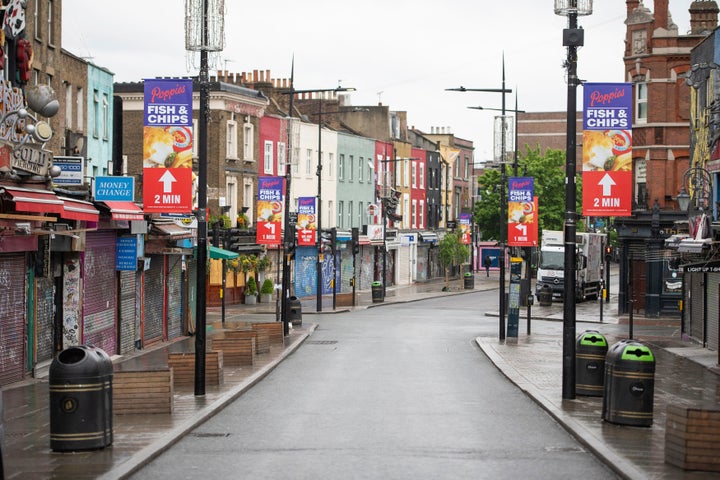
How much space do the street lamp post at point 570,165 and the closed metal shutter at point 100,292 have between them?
1256 centimetres

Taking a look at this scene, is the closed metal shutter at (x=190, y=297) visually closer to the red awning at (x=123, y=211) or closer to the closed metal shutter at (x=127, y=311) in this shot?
the closed metal shutter at (x=127, y=311)

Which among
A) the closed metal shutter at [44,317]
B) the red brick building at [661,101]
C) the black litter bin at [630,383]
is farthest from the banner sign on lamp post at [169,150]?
the red brick building at [661,101]

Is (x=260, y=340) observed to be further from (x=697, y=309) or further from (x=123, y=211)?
(x=697, y=309)

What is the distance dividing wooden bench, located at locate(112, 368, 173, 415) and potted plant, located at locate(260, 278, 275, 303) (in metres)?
42.9

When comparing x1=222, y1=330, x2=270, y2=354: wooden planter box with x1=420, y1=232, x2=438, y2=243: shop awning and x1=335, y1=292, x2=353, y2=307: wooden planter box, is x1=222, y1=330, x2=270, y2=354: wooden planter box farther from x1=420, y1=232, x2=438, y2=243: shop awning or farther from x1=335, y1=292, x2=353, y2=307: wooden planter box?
x1=420, y1=232, x2=438, y2=243: shop awning

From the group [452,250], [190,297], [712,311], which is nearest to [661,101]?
[712,311]

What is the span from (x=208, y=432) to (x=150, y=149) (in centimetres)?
592

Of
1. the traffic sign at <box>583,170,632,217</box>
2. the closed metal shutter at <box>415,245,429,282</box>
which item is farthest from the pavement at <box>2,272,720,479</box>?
the closed metal shutter at <box>415,245,429,282</box>

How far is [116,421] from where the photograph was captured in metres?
16.5

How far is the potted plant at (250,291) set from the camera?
194ft

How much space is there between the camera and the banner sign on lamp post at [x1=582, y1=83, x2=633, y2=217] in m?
19.4

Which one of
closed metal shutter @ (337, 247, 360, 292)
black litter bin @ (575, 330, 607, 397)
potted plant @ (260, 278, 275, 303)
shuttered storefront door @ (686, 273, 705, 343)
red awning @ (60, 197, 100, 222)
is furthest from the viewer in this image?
closed metal shutter @ (337, 247, 360, 292)

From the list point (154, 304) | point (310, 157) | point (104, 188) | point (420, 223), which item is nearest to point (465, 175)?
point (420, 223)

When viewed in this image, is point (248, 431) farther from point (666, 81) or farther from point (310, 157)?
point (310, 157)
